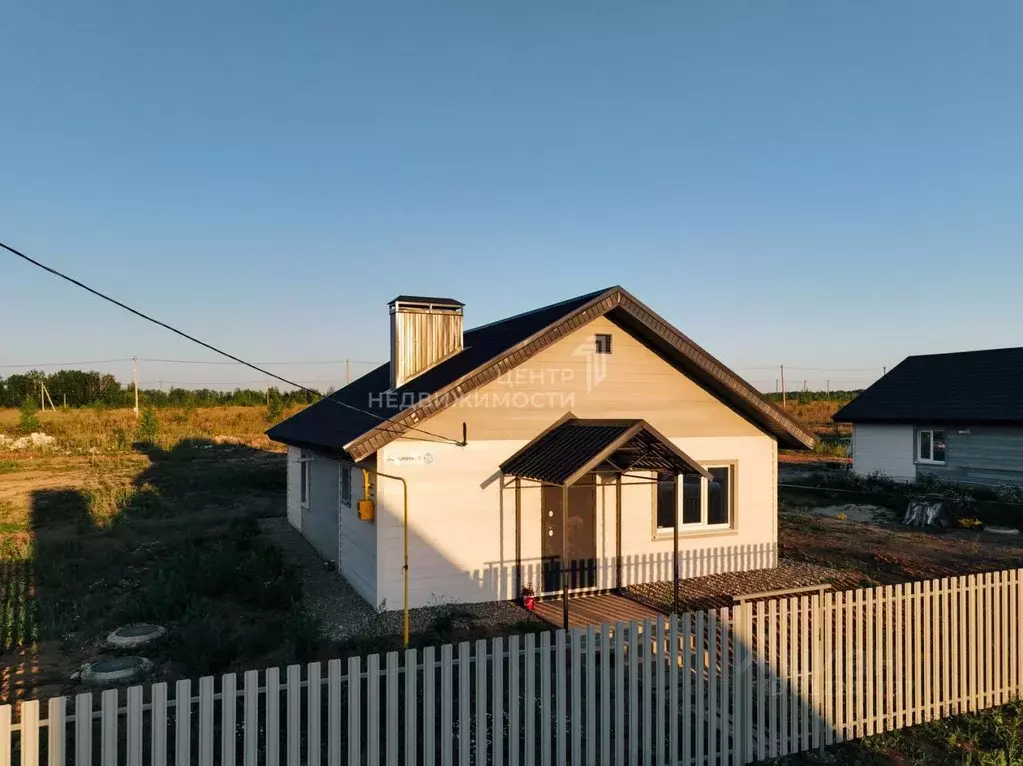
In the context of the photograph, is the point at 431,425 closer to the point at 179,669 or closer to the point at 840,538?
the point at 179,669

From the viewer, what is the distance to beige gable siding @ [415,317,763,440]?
36.8 ft

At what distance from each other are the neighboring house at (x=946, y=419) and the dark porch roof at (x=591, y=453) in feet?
58.1

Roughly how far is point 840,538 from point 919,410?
11629 millimetres

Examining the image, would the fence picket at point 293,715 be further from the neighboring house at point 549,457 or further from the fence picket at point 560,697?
the neighboring house at point 549,457

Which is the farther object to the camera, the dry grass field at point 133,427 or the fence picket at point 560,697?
the dry grass field at point 133,427

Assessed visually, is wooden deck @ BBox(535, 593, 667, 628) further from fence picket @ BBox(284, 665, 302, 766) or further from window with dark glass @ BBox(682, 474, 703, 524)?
fence picket @ BBox(284, 665, 302, 766)

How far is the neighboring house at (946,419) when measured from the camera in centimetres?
2248

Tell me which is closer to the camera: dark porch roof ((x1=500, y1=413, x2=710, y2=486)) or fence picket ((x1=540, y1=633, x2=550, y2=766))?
fence picket ((x1=540, y1=633, x2=550, y2=766))

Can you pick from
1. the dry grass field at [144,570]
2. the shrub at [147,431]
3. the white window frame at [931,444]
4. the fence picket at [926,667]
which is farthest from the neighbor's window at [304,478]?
the shrub at [147,431]

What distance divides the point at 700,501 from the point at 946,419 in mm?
16388

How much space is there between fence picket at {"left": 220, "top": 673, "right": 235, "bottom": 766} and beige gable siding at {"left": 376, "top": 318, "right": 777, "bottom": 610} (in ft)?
18.0

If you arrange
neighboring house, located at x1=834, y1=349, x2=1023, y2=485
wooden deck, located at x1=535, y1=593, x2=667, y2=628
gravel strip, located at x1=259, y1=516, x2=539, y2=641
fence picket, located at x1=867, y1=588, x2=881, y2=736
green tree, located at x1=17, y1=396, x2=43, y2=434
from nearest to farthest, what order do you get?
A: fence picket, located at x1=867, y1=588, x2=881, y2=736 → gravel strip, located at x1=259, y1=516, x2=539, y2=641 → wooden deck, located at x1=535, y1=593, x2=667, y2=628 → neighboring house, located at x1=834, y1=349, x2=1023, y2=485 → green tree, located at x1=17, y1=396, x2=43, y2=434

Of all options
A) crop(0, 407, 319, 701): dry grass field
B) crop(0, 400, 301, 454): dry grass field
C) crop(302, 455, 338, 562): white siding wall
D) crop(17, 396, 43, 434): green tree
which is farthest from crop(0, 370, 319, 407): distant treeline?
crop(302, 455, 338, 562): white siding wall

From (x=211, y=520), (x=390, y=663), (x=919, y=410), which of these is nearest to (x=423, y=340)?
(x=390, y=663)
